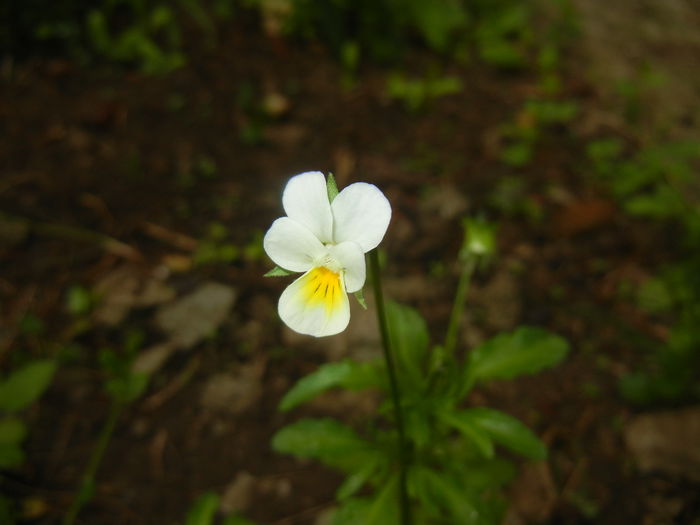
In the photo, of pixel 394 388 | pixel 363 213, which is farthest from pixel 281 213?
pixel 363 213

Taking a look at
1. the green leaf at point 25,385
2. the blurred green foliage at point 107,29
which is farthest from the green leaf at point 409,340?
the blurred green foliage at point 107,29

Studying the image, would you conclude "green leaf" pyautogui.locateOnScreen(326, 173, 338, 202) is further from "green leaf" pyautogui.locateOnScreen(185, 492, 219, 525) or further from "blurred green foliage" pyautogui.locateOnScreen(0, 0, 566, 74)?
"blurred green foliage" pyautogui.locateOnScreen(0, 0, 566, 74)

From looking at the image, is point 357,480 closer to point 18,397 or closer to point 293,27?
point 18,397

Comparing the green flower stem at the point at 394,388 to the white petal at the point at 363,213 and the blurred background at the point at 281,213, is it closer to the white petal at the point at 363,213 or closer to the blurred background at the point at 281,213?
the white petal at the point at 363,213

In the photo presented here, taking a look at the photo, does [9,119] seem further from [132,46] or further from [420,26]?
[420,26]

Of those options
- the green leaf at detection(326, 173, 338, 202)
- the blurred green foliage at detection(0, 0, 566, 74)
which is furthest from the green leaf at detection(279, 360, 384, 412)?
the blurred green foliage at detection(0, 0, 566, 74)

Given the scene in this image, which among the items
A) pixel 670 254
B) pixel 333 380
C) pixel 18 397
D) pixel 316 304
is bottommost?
pixel 18 397
